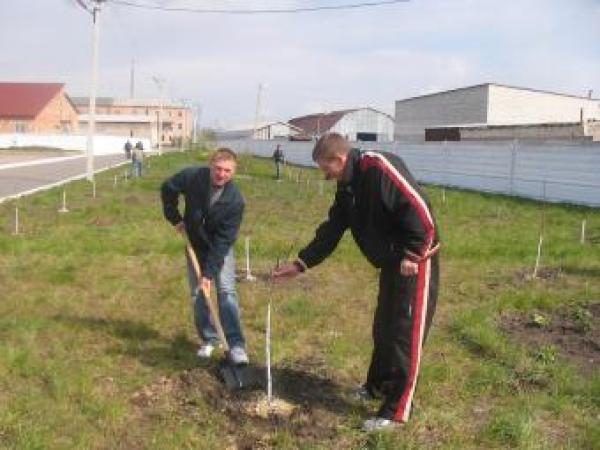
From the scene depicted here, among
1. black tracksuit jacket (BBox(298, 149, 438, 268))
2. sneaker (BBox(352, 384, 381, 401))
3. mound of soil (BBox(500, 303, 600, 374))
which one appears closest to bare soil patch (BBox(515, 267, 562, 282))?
mound of soil (BBox(500, 303, 600, 374))

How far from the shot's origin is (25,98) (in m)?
81.8

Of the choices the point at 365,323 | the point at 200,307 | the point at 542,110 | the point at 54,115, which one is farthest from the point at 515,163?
the point at 54,115

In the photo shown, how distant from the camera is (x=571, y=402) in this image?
503 centimetres

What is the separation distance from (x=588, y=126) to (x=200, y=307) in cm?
2587

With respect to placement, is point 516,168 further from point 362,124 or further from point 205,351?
point 362,124

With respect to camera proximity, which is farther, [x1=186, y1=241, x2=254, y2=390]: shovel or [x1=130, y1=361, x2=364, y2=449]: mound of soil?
[x1=186, y1=241, x2=254, y2=390]: shovel

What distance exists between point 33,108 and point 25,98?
2.46 m

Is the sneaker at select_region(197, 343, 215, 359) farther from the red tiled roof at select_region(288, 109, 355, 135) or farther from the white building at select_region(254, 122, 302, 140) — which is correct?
the white building at select_region(254, 122, 302, 140)

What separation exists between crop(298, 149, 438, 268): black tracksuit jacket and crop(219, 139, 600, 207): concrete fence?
17476 mm

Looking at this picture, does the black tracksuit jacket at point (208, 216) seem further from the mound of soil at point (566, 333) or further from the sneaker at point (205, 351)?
the mound of soil at point (566, 333)

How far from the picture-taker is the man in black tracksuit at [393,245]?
421 cm

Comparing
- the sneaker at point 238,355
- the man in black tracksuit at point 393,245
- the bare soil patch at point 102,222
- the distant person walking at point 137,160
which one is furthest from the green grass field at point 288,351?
the distant person walking at point 137,160

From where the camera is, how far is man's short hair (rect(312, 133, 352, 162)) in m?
4.29

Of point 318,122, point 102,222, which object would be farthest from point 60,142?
point 102,222
